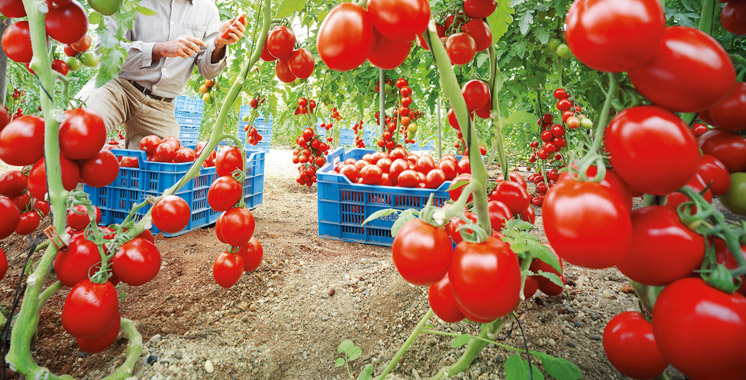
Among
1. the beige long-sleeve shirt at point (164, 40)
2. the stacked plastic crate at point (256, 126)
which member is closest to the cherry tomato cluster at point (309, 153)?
the stacked plastic crate at point (256, 126)

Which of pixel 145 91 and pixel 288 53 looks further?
pixel 145 91

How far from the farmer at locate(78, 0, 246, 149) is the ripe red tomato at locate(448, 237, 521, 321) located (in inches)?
85.2

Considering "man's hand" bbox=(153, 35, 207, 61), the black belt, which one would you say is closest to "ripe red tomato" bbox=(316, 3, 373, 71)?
"man's hand" bbox=(153, 35, 207, 61)

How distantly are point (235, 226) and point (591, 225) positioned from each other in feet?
3.77

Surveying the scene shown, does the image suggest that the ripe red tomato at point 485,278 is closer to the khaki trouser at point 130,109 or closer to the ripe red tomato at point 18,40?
the ripe red tomato at point 18,40

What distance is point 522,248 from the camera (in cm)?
68

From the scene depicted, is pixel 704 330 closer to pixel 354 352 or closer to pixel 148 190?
pixel 354 352

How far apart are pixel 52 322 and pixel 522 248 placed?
1567 millimetres

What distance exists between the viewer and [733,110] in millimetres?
645

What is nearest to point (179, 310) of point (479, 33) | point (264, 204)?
point (479, 33)

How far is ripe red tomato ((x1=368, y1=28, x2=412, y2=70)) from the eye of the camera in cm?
66

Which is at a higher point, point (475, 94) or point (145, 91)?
point (145, 91)

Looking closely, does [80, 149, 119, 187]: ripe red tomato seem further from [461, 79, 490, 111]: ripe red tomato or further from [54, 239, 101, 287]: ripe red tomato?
[461, 79, 490, 111]: ripe red tomato

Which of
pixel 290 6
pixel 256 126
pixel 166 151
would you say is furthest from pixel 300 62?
pixel 256 126
